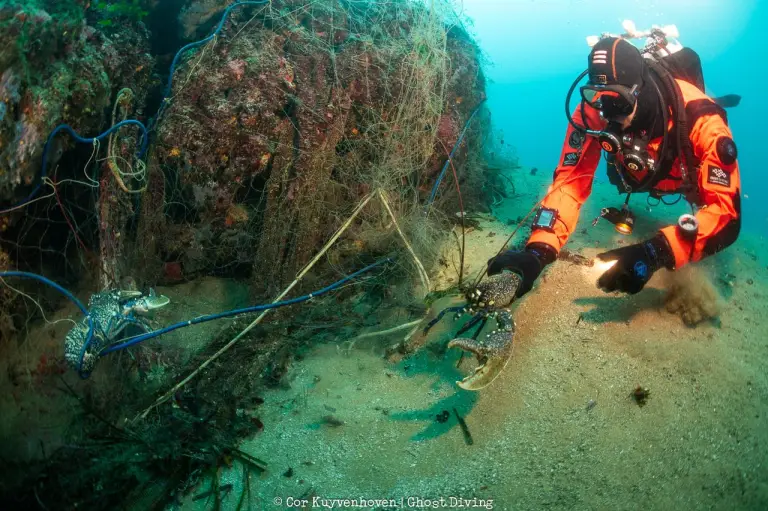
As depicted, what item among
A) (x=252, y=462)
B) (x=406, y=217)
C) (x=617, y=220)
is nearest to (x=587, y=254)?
(x=617, y=220)

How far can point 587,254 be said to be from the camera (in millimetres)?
3951

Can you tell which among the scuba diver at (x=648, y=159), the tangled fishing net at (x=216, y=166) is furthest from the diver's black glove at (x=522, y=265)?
the tangled fishing net at (x=216, y=166)

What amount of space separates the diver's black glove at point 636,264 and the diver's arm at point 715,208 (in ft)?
0.26

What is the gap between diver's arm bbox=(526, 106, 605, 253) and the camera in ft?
11.8

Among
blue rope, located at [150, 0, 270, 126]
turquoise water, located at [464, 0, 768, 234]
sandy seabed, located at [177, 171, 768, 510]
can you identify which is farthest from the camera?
turquoise water, located at [464, 0, 768, 234]

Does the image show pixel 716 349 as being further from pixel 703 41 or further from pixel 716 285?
pixel 703 41

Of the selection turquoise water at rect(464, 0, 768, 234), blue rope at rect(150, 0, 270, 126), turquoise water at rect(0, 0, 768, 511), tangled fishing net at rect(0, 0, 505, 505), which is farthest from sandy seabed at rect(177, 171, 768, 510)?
turquoise water at rect(464, 0, 768, 234)

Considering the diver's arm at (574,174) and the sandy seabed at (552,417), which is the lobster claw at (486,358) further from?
the diver's arm at (574,174)

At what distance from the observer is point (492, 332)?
8.25 feet

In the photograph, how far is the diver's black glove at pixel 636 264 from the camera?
9.20 ft

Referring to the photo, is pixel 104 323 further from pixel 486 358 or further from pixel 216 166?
pixel 486 358

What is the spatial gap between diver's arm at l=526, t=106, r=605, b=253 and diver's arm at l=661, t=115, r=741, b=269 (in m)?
0.81

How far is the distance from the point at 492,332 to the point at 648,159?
2.23 m

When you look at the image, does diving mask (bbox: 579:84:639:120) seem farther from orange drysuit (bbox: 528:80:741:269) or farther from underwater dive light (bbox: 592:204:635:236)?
underwater dive light (bbox: 592:204:635:236)
